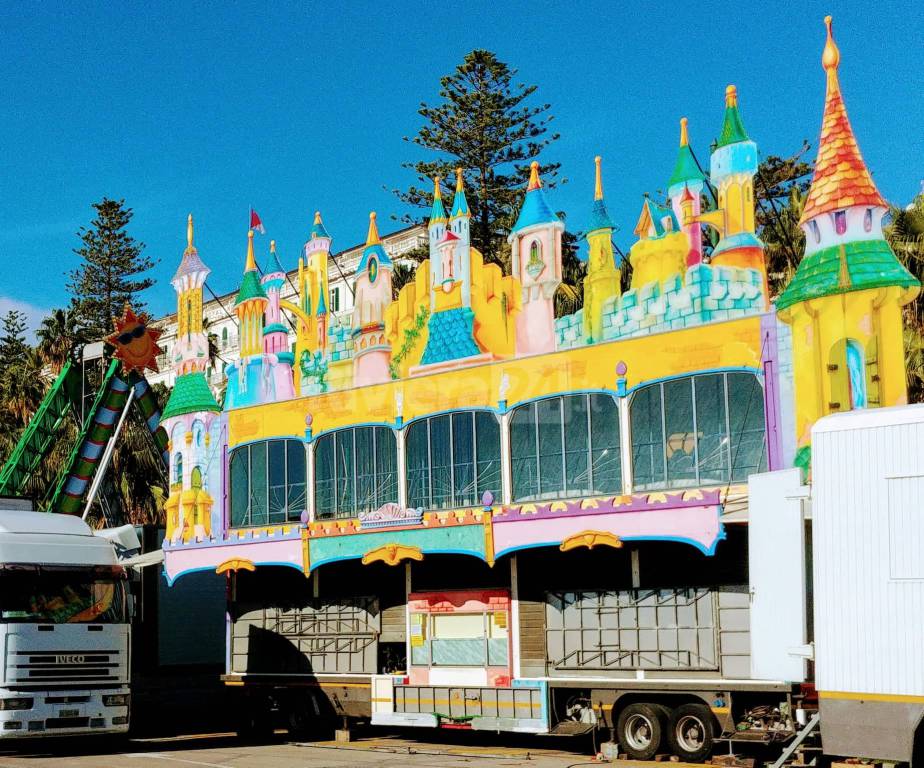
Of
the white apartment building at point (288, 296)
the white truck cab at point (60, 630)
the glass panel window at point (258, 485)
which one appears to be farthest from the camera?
the white apartment building at point (288, 296)

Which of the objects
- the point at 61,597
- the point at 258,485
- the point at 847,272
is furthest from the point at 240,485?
the point at 847,272

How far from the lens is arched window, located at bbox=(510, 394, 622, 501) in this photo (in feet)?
67.1

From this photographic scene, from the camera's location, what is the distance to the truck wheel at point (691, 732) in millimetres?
18438

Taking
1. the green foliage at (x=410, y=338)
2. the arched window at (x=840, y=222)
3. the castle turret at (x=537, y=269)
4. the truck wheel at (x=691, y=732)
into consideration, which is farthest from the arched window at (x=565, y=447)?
the arched window at (x=840, y=222)

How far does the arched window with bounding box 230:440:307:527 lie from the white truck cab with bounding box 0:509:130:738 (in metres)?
4.11

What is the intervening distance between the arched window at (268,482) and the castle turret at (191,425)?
66 cm

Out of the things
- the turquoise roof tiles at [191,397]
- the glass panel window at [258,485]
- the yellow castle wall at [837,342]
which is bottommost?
the glass panel window at [258,485]

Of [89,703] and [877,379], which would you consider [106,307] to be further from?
[877,379]

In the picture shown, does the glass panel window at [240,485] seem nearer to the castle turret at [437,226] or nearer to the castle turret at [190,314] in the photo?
the castle turret at [190,314]

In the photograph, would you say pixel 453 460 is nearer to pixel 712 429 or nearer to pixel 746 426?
pixel 712 429

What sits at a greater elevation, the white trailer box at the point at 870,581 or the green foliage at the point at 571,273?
the green foliage at the point at 571,273

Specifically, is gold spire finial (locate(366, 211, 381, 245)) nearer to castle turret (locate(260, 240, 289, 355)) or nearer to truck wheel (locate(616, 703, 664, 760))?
castle turret (locate(260, 240, 289, 355))

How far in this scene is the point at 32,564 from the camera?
803 inches

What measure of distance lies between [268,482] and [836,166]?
1270 centimetres
